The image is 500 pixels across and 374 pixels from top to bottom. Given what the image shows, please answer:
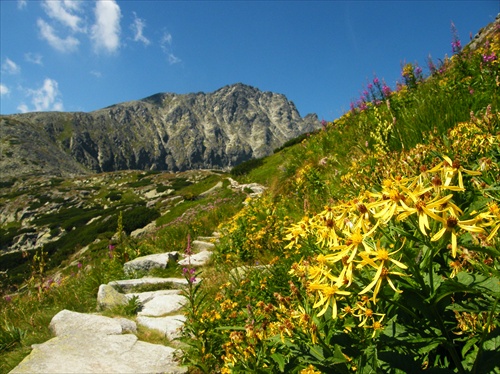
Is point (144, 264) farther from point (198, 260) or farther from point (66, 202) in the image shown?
point (66, 202)

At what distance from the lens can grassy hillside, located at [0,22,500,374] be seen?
1285mm

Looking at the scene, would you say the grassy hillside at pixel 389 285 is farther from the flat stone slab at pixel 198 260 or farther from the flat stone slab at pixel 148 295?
the flat stone slab at pixel 198 260

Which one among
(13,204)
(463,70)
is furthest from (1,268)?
(13,204)

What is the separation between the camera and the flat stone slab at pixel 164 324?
508 cm

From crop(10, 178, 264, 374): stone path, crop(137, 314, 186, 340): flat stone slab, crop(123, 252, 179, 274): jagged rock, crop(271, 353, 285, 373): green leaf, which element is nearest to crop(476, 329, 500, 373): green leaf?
crop(271, 353, 285, 373): green leaf

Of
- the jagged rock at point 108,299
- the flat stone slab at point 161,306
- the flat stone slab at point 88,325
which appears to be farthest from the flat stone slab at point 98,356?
the jagged rock at point 108,299

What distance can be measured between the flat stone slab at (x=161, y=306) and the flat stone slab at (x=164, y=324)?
0.26 meters

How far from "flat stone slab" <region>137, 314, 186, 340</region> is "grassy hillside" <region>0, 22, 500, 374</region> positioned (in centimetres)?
59

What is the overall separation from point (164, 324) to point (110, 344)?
3.21 feet

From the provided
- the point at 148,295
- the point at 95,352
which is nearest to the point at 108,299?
the point at 148,295

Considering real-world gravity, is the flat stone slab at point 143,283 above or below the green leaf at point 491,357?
above

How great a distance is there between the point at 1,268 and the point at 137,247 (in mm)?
47563

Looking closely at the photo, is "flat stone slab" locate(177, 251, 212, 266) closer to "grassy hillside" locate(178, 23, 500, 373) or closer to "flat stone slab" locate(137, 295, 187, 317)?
"flat stone slab" locate(137, 295, 187, 317)

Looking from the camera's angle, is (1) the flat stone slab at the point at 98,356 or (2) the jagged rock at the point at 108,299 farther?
(2) the jagged rock at the point at 108,299
